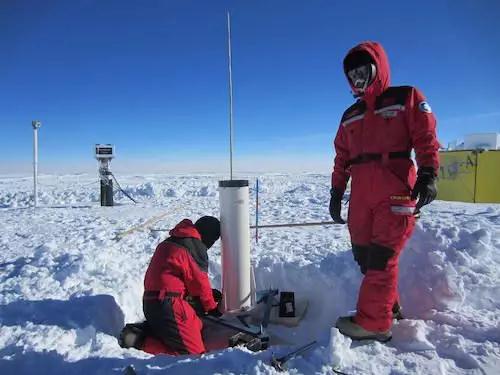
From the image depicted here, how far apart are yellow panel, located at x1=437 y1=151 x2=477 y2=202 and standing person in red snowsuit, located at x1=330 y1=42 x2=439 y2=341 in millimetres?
8185

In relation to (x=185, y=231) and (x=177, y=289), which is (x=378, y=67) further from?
(x=177, y=289)

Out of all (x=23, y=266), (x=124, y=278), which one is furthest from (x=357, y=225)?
(x=23, y=266)

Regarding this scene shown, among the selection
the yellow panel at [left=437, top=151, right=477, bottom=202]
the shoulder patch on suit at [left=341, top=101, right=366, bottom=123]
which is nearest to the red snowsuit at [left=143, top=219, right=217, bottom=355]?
the shoulder patch on suit at [left=341, top=101, right=366, bottom=123]

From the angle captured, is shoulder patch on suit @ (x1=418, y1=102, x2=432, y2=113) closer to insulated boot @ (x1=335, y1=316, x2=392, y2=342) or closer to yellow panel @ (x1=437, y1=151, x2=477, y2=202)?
insulated boot @ (x1=335, y1=316, x2=392, y2=342)

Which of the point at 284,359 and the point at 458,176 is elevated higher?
the point at 458,176

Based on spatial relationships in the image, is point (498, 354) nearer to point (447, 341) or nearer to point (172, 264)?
point (447, 341)

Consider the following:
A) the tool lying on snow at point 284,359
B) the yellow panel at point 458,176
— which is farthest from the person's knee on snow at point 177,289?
the yellow panel at point 458,176

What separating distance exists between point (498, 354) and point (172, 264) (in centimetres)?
259

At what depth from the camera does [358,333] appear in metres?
2.56

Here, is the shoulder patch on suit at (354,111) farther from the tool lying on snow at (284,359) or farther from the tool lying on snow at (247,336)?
the tool lying on snow at (247,336)

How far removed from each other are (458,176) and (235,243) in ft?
28.4

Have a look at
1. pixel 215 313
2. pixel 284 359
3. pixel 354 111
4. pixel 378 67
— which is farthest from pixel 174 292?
pixel 378 67

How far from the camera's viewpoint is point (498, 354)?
7.52ft

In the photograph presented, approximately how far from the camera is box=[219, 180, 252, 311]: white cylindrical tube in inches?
143
